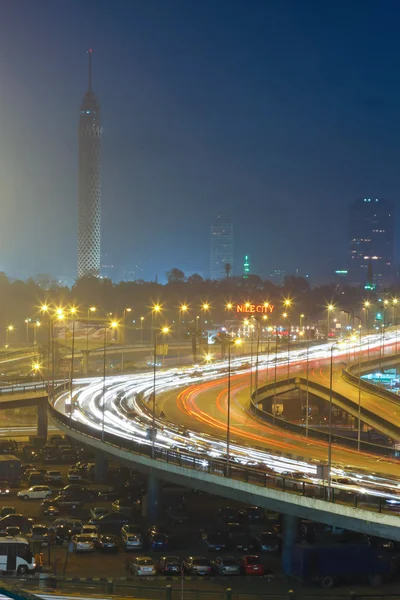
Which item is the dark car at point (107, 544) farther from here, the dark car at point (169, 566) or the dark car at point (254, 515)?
the dark car at point (254, 515)

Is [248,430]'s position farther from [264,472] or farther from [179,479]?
[264,472]

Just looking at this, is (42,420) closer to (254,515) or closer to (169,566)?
(254,515)

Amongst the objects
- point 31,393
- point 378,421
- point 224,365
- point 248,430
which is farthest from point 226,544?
point 224,365

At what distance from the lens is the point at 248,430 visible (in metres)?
28.0

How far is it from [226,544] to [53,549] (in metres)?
3.69

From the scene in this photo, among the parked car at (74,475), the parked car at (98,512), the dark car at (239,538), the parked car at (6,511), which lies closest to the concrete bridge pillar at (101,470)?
the parked car at (74,475)

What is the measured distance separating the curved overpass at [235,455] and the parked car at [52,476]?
1374 mm

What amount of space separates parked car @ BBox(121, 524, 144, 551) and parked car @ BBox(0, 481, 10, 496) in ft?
19.1

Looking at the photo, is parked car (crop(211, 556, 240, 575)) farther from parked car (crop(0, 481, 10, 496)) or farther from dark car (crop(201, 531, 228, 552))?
parked car (crop(0, 481, 10, 496))

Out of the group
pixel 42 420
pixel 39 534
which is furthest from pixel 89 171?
pixel 39 534

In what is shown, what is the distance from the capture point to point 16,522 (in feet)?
68.7

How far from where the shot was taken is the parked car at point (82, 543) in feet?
63.7

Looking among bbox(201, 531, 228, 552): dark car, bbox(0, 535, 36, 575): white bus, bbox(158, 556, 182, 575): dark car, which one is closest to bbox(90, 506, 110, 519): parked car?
bbox(201, 531, 228, 552): dark car

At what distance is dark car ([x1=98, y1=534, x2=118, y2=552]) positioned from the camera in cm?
1956
